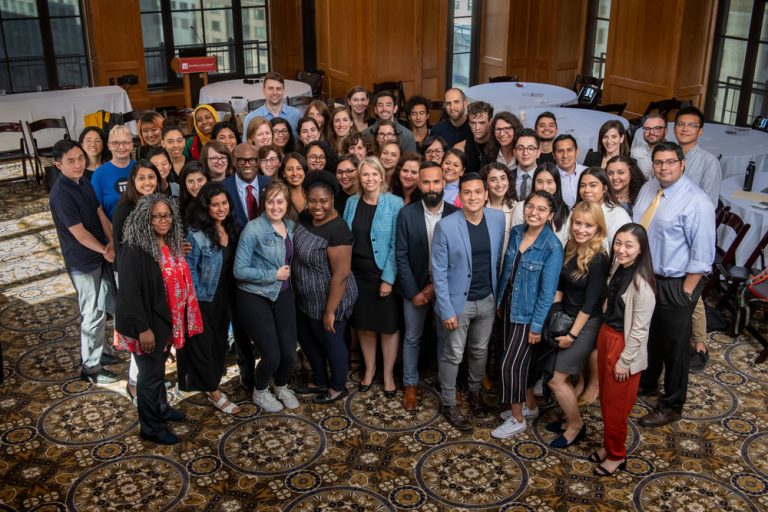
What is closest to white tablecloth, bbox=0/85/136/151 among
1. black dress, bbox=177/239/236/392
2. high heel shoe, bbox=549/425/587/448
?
black dress, bbox=177/239/236/392

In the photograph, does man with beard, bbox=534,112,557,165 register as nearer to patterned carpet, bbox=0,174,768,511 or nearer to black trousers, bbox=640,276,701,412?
black trousers, bbox=640,276,701,412

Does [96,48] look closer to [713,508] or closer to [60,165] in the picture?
[60,165]

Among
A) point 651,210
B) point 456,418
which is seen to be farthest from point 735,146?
point 456,418

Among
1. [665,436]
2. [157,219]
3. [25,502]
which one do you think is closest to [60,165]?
[157,219]

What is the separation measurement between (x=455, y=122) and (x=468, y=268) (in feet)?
7.84

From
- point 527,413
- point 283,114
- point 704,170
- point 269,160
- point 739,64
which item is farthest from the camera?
point 739,64

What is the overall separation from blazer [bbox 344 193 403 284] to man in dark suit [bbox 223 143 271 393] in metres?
0.68

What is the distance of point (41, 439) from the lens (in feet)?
16.3

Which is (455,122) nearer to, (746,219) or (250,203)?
(250,203)

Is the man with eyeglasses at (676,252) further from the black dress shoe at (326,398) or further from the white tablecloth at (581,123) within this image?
the white tablecloth at (581,123)

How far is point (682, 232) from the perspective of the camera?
4.84 meters

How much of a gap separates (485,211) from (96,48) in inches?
399

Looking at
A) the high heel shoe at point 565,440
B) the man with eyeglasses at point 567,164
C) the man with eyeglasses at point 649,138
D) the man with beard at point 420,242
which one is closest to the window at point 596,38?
the man with eyeglasses at point 649,138

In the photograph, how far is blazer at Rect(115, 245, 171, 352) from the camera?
4355 millimetres
